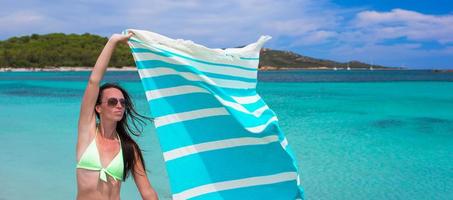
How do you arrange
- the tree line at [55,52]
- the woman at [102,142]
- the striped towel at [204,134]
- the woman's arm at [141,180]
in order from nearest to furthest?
the woman at [102,142], the woman's arm at [141,180], the striped towel at [204,134], the tree line at [55,52]

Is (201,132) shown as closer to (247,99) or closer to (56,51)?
(247,99)

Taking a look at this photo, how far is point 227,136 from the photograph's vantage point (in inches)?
123

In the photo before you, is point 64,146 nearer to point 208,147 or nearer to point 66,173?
point 66,173

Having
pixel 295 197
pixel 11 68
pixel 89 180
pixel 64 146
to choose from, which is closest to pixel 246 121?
pixel 295 197

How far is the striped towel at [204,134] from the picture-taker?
10.0 ft

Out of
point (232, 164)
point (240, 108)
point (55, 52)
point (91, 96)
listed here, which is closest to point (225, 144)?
point (232, 164)

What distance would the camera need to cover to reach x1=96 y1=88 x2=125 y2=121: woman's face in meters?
2.82

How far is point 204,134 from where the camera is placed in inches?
122

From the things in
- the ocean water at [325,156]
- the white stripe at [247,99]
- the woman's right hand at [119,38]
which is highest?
the woman's right hand at [119,38]

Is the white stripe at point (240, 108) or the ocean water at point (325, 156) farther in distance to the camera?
the ocean water at point (325, 156)

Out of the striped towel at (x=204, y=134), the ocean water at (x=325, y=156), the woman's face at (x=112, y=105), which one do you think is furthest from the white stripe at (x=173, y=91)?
the ocean water at (x=325, y=156)

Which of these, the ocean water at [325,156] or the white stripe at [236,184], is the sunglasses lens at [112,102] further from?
the ocean water at [325,156]

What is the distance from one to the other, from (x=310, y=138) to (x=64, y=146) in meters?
5.73

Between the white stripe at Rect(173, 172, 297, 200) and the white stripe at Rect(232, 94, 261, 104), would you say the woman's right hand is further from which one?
the white stripe at Rect(173, 172, 297, 200)
